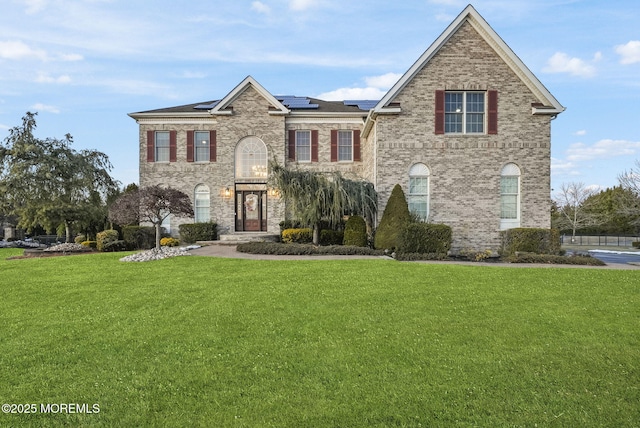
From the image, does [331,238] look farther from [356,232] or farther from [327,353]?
[327,353]

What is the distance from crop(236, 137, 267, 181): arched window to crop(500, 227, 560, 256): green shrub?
1370 centimetres

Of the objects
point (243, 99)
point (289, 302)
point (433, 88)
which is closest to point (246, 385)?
point (289, 302)

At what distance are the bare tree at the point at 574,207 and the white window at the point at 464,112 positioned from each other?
104 ft

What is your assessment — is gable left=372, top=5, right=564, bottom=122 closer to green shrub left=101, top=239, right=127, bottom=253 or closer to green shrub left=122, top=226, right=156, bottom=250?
green shrub left=122, top=226, right=156, bottom=250

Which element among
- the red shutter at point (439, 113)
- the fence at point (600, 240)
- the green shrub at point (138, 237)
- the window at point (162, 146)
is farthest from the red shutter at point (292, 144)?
the fence at point (600, 240)

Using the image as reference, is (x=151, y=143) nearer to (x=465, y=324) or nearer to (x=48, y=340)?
(x=48, y=340)

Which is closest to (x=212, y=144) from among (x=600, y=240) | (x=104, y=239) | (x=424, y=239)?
(x=104, y=239)

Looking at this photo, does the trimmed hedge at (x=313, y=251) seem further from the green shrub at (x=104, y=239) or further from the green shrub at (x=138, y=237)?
the green shrub at (x=104, y=239)

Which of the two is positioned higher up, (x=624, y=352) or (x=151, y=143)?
(x=151, y=143)

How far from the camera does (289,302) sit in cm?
726

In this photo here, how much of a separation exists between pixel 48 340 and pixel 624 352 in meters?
7.83

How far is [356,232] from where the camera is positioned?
16.9 m

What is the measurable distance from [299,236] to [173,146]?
10012mm

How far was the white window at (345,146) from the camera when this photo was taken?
879 inches
